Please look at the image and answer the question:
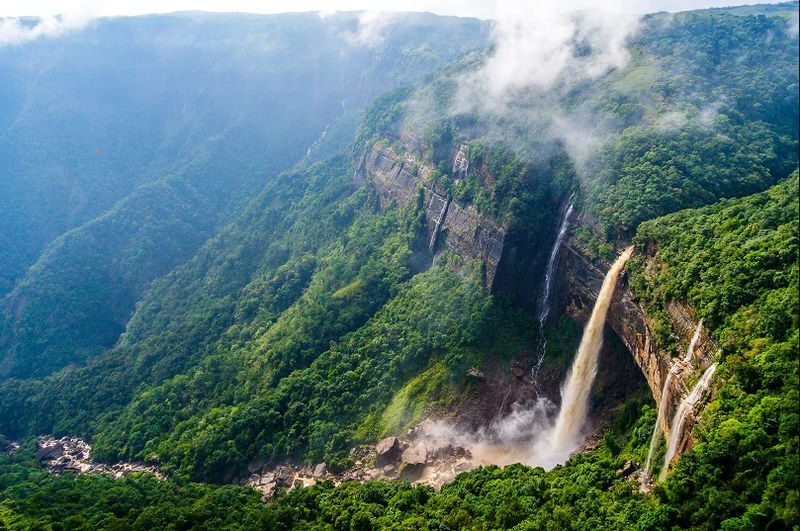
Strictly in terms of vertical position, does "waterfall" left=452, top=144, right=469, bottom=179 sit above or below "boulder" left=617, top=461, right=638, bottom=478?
above

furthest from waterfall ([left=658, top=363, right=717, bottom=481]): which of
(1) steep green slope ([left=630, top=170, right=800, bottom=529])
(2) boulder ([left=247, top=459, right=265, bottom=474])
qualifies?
(2) boulder ([left=247, top=459, right=265, bottom=474])

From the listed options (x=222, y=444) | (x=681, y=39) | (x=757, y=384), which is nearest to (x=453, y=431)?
(x=222, y=444)

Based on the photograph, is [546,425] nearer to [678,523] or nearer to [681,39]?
[678,523]

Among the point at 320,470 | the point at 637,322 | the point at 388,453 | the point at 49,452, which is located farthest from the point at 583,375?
the point at 49,452

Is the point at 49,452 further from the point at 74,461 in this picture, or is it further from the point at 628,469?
the point at 628,469

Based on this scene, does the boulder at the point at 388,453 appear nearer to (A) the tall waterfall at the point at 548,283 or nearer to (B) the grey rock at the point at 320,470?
(B) the grey rock at the point at 320,470

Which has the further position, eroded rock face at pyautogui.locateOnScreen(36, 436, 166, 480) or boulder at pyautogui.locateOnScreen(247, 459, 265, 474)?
eroded rock face at pyautogui.locateOnScreen(36, 436, 166, 480)

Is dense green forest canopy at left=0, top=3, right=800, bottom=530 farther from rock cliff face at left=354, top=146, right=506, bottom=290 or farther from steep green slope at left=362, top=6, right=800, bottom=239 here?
rock cliff face at left=354, top=146, right=506, bottom=290
